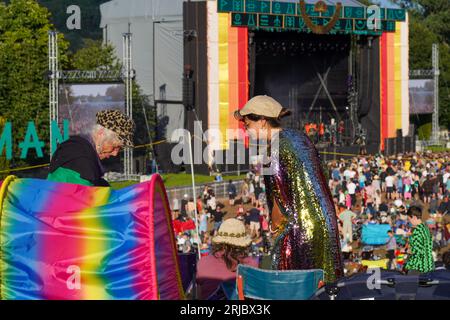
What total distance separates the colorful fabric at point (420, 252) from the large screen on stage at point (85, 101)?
25888 millimetres

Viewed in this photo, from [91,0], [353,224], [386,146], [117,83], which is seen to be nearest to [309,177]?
[353,224]

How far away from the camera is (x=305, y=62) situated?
40.2m

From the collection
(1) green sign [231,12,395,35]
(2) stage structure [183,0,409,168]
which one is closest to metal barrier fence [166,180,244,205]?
(2) stage structure [183,0,409,168]

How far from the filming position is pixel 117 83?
114 ft

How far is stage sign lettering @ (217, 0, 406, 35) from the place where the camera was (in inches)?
1398

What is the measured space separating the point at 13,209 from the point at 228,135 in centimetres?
3201

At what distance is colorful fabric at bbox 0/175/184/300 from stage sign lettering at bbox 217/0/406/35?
3219 cm

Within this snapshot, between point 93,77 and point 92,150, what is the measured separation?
31.3 meters

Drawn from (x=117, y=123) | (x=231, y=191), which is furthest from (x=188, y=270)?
(x=231, y=191)

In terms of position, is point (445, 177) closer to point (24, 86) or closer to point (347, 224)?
point (347, 224)

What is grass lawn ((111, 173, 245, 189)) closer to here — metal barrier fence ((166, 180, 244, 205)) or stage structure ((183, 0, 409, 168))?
metal barrier fence ((166, 180, 244, 205))

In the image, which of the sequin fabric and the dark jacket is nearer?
the dark jacket

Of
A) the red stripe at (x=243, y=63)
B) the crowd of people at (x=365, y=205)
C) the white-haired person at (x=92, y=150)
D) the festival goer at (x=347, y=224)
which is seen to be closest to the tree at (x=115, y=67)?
the red stripe at (x=243, y=63)

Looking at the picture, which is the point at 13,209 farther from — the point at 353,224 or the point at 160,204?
the point at 353,224
